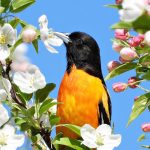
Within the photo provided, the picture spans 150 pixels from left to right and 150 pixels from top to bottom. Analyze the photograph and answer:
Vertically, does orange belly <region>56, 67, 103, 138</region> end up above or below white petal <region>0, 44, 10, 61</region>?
below

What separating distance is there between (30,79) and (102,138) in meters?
0.52

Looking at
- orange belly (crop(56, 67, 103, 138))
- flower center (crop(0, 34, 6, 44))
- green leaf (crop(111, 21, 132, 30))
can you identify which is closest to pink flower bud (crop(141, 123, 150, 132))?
flower center (crop(0, 34, 6, 44))

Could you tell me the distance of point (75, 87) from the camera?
3.79 m

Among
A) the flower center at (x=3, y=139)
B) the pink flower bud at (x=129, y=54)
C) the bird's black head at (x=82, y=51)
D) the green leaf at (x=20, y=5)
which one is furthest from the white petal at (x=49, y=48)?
the bird's black head at (x=82, y=51)

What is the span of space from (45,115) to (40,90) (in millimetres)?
208

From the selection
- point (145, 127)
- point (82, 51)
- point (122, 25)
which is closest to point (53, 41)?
point (145, 127)

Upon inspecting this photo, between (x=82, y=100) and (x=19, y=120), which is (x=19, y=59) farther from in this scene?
(x=82, y=100)

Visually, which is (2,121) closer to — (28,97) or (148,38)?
(28,97)

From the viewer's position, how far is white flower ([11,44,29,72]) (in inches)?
74.9

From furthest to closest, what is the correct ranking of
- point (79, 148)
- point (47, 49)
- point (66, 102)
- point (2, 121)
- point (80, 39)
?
1. point (80, 39)
2. point (66, 102)
3. point (79, 148)
4. point (47, 49)
5. point (2, 121)

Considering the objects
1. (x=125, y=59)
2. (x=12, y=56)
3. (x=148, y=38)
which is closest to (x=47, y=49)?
(x=12, y=56)

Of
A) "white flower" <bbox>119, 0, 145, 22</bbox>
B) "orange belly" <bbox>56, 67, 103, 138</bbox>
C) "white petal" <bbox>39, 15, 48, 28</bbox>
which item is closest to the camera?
"white flower" <bbox>119, 0, 145, 22</bbox>

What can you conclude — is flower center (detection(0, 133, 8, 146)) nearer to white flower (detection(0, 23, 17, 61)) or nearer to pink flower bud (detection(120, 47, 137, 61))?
white flower (detection(0, 23, 17, 61))

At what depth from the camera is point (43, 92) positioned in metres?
2.17
